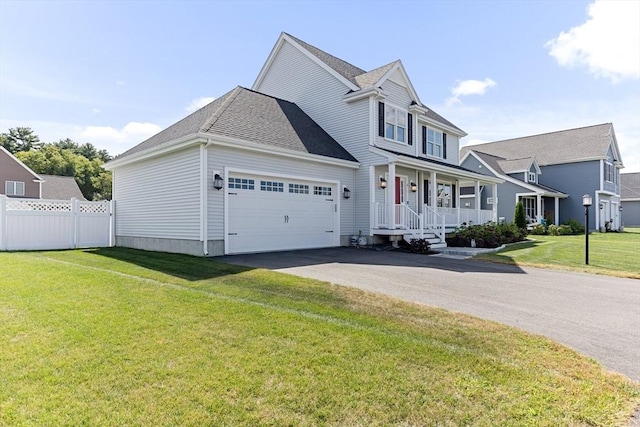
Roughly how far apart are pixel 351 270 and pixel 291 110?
377 inches

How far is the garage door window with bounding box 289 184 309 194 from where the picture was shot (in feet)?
41.7

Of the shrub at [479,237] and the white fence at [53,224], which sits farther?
the shrub at [479,237]

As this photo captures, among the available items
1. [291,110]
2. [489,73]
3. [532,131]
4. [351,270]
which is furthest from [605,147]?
[351,270]

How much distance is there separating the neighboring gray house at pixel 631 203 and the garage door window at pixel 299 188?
4612 centimetres

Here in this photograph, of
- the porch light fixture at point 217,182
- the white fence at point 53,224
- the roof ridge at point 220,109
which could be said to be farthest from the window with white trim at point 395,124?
the white fence at point 53,224

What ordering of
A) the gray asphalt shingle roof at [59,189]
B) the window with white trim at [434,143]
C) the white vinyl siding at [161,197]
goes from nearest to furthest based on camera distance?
1. the white vinyl siding at [161,197]
2. the window with white trim at [434,143]
3. the gray asphalt shingle roof at [59,189]

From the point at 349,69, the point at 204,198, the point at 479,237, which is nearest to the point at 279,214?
the point at 204,198

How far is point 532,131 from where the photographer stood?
3594 cm

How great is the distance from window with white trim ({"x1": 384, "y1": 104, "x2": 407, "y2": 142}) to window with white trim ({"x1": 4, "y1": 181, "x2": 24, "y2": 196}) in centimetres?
3409

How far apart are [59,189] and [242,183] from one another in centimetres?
3397

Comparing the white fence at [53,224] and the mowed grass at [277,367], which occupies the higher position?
the white fence at [53,224]

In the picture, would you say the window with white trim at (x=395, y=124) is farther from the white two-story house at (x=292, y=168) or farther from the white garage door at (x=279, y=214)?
the white garage door at (x=279, y=214)

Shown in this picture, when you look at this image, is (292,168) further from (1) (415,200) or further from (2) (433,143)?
(2) (433,143)

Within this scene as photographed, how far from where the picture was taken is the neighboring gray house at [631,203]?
139ft
